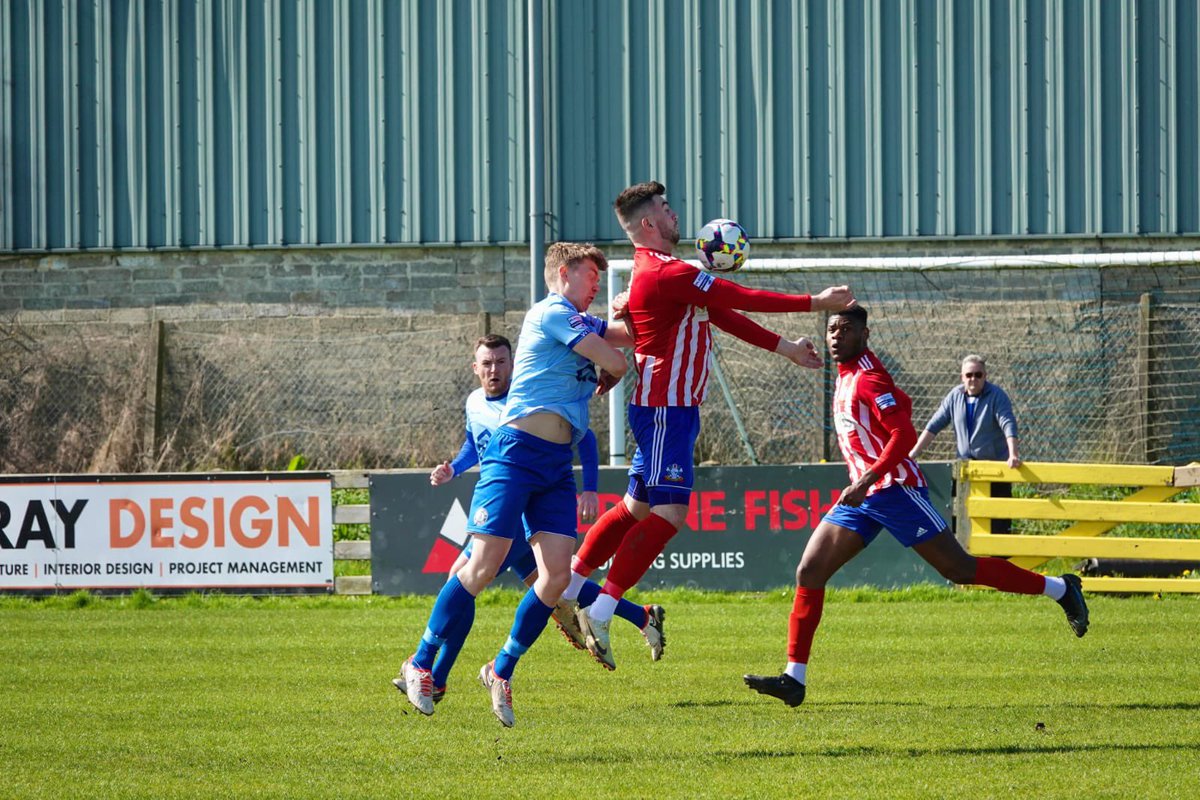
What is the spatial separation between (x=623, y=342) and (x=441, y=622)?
1.52m

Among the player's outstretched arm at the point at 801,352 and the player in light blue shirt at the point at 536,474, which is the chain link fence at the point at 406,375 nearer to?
the player's outstretched arm at the point at 801,352

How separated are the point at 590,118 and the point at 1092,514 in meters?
9.39

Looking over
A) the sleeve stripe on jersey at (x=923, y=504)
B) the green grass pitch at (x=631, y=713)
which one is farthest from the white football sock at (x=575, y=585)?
the sleeve stripe on jersey at (x=923, y=504)

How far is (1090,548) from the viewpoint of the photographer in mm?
12375

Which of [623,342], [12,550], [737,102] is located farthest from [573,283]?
[737,102]

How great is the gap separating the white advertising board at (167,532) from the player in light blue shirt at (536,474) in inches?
279

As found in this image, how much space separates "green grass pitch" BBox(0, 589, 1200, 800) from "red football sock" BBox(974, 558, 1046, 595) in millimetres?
541

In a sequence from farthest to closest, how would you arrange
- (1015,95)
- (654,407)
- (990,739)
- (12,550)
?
(1015,95)
(12,550)
(654,407)
(990,739)

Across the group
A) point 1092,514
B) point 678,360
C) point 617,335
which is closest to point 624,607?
point 678,360

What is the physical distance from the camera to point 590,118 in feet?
63.6

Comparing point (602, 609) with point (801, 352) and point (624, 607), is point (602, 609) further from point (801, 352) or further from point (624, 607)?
point (801, 352)

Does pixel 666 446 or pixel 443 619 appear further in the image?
pixel 666 446

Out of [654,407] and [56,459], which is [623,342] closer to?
[654,407]

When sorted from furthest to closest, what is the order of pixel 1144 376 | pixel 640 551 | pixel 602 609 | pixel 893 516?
1. pixel 1144 376
2. pixel 640 551
3. pixel 893 516
4. pixel 602 609
